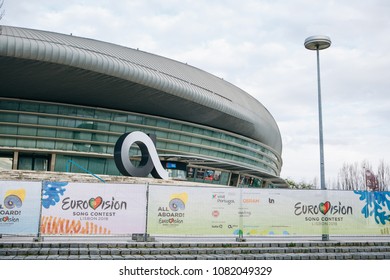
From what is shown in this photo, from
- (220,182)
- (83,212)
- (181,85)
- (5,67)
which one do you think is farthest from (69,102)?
(83,212)

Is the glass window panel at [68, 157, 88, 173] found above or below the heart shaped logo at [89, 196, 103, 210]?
above

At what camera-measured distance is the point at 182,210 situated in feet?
53.4

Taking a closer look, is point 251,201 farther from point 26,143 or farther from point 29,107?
point 29,107

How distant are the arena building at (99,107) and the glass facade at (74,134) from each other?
0.33 ft

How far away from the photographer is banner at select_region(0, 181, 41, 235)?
49.1ft

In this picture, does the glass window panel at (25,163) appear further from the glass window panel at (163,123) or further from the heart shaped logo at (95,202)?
the heart shaped logo at (95,202)

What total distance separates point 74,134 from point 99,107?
4186 millimetres

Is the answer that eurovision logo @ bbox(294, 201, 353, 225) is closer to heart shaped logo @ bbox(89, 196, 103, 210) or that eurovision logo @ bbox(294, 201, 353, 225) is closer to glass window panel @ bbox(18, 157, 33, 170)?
Answer: heart shaped logo @ bbox(89, 196, 103, 210)

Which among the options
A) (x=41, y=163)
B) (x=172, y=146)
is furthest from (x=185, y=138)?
(x=41, y=163)

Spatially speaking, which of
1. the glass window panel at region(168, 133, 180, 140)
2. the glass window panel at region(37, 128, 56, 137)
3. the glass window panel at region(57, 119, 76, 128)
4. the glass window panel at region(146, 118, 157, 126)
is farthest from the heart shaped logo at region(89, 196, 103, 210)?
the glass window panel at region(168, 133, 180, 140)

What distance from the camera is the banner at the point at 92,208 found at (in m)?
15.3

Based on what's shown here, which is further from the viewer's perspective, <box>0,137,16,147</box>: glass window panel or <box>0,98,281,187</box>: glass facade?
<box>0,98,281,187</box>: glass facade

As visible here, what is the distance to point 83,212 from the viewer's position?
15.5 meters

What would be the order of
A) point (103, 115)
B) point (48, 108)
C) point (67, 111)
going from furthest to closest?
point (103, 115), point (67, 111), point (48, 108)
